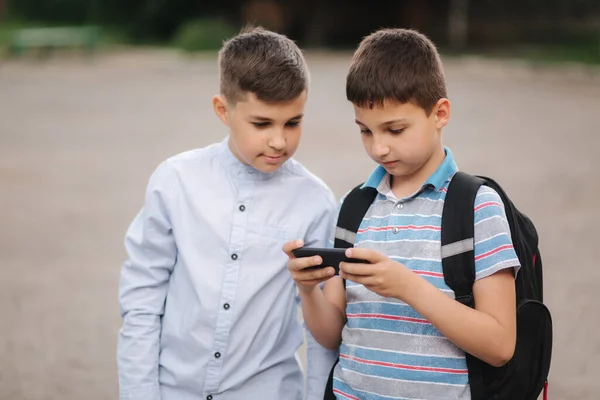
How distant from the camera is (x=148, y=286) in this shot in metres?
2.78

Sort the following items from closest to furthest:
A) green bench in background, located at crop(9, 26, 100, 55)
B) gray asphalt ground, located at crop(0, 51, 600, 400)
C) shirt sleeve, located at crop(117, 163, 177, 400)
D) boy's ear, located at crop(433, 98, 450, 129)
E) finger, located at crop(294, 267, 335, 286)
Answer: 1. finger, located at crop(294, 267, 335, 286)
2. boy's ear, located at crop(433, 98, 450, 129)
3. shirt sleeve, located at crop(117, 163, 177, 400)
4. gray asphalt ground, located at crop(0, 51, 600, 400)
5. green bench in background, located at crop(9, 26, 100, 55)

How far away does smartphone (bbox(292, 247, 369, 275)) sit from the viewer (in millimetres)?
2205

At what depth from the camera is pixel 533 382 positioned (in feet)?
7.49

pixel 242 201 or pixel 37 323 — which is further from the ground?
pixel 242 201

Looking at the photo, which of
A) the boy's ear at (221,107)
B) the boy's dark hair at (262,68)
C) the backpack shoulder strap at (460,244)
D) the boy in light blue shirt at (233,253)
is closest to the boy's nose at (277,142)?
the boy in light blue shirt at (233,253)

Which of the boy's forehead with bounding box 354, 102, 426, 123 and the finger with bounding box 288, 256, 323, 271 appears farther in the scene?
the boy's forehead with bounding box 354, 102, 426, 123

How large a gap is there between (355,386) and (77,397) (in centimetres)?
239

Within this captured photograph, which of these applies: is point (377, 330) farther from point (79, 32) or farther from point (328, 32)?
point (328, 32)

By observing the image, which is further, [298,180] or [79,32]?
[79,32]

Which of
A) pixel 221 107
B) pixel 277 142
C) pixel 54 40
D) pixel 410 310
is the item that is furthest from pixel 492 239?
pixel 54 40

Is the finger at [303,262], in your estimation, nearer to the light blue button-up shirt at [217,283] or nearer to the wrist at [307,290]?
the wrist at [307,290]

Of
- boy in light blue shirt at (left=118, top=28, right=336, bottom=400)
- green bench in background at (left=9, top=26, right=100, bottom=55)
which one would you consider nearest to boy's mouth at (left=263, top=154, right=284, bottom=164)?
boy in light blue shirt at (left=118, top=28, right=336, bottom=400)

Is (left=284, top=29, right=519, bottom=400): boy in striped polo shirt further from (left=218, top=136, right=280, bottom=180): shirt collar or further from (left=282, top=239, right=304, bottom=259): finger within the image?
(left=218, top=136, right=280, bottom=180): shirt collar

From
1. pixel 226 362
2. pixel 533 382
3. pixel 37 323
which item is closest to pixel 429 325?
pixel 533 382
